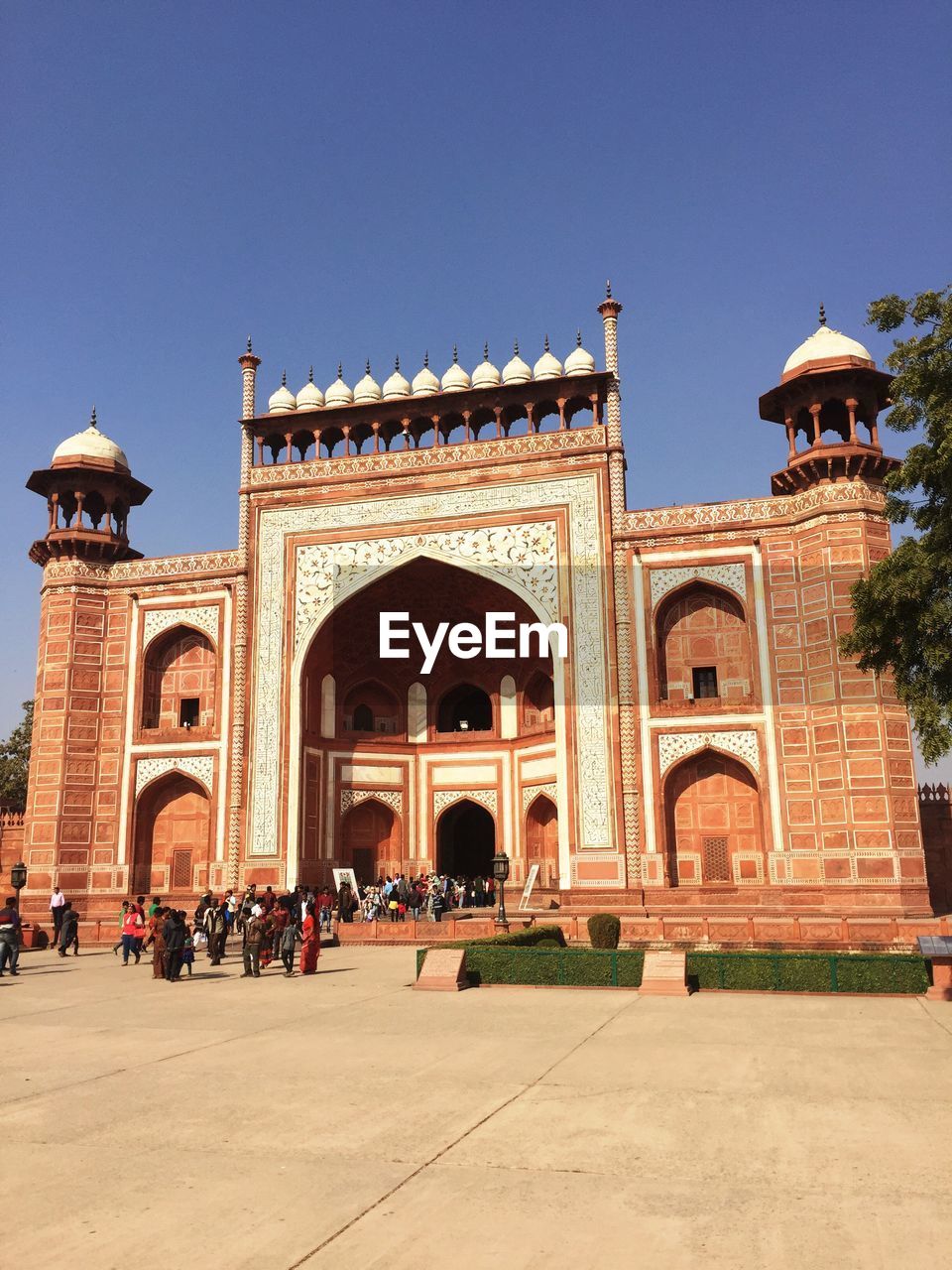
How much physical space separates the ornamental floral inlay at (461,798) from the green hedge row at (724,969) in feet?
45.9

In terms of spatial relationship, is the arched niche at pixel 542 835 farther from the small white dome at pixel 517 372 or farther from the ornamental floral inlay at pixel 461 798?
the small white dome at pixel 517 372

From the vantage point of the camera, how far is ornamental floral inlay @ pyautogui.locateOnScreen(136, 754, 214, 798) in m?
25.6

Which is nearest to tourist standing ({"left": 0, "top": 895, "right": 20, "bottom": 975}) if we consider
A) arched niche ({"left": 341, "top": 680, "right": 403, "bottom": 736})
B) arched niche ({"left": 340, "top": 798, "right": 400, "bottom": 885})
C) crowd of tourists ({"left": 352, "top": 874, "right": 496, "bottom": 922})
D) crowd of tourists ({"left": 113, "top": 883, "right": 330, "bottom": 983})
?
crowd of tourists ({"left": 113, "top": 883, "right": 330, "bottom": 983})

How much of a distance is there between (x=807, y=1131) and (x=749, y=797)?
55.7 ft

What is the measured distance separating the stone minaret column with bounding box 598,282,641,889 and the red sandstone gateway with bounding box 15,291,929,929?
2.3 inches

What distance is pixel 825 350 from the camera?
74.9ft

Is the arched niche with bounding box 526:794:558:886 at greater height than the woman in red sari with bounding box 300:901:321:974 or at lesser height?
greater

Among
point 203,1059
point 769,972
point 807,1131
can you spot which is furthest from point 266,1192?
point 769,972

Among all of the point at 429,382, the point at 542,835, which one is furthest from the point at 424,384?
the point at 542,835

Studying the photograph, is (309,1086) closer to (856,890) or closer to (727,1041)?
(727,1041)

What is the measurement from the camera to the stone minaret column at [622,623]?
73.2ft

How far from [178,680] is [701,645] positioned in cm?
1316

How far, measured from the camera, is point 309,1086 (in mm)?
7141

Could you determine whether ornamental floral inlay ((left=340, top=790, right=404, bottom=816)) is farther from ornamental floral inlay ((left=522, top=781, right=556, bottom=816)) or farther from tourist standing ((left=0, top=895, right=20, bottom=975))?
tourist standing ((left=0, top=895, right=20, bottom=975))
